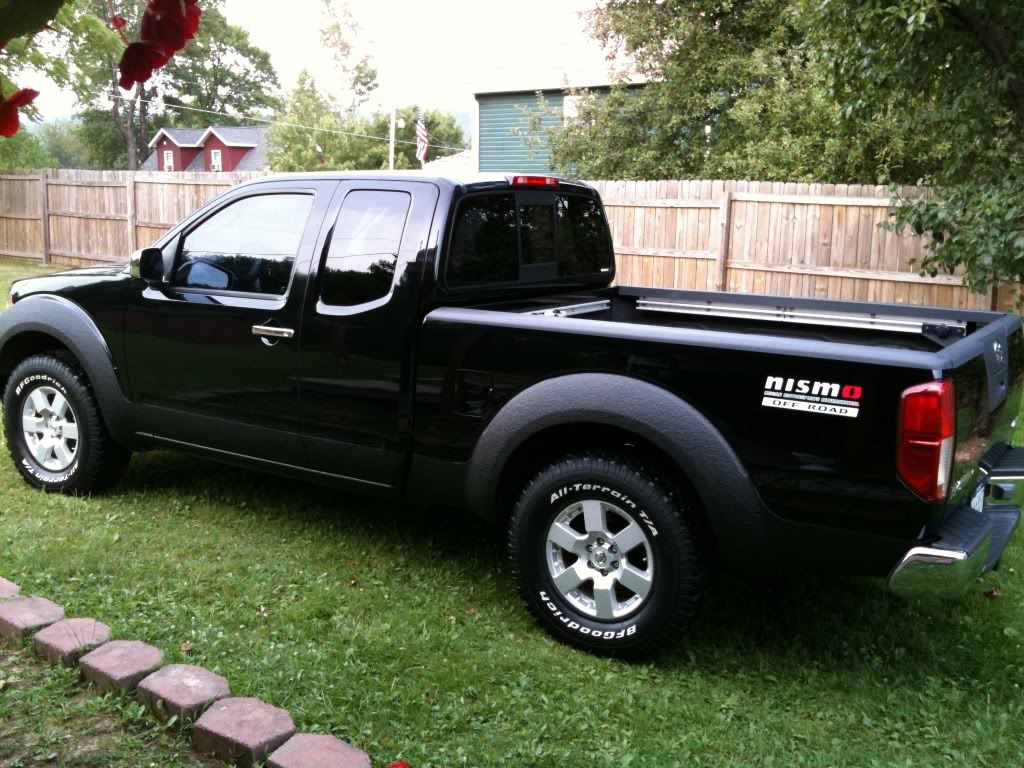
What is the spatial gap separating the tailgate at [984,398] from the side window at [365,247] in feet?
7.45

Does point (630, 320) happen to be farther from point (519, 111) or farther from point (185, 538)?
point (519, 111)

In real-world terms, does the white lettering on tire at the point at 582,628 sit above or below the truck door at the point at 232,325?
below

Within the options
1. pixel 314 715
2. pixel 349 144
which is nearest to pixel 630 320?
pixel 314 715

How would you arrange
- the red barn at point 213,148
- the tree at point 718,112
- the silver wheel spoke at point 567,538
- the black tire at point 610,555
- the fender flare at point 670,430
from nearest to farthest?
the fender flare at point 670,430 → the black tire at point 610,555 → the silver wheel spoke at point 567,538 → the tree at point 718,112 → the red barn at point 213,148

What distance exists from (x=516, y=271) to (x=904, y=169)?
10.3 meters

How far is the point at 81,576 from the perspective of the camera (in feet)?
14.0

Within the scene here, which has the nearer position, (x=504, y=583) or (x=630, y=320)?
(x=504, y=583)

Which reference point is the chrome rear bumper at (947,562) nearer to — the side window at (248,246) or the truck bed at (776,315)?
the truck bed at (776,315)

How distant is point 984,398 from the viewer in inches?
139

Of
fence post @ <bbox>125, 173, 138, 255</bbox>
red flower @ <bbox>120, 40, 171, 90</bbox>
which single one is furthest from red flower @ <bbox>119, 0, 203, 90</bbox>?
fence post @ <bbox>125, 173, 138, 255</bbox>

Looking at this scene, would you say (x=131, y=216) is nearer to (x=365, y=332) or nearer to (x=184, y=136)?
(x=365, y=332)

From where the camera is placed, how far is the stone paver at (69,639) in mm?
3420

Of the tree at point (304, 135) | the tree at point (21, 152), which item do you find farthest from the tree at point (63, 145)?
the tree at point (304, 135)

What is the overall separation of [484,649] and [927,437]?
Answer: 1.80 meters
